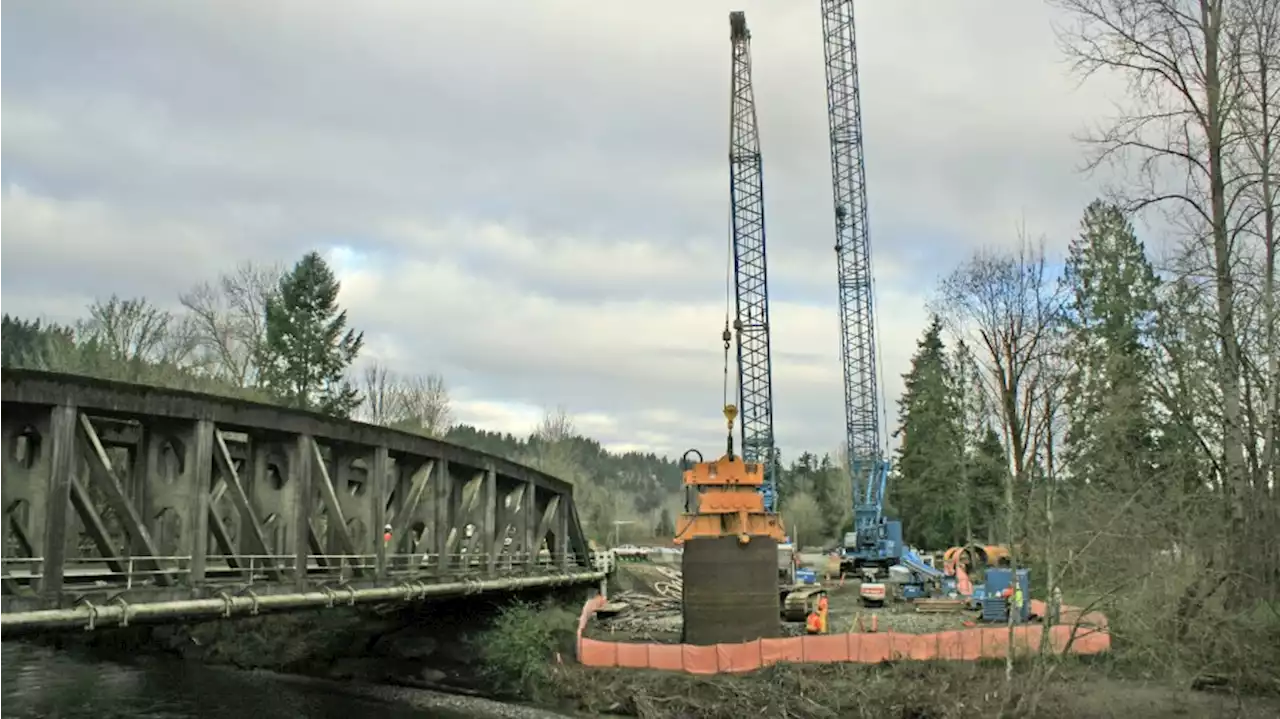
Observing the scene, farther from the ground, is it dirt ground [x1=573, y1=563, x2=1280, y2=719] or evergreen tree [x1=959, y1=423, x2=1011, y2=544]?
evergreen tree [x1=959, y1=423, x2=1011, y2=544]

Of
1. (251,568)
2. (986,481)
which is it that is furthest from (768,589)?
(986,481)

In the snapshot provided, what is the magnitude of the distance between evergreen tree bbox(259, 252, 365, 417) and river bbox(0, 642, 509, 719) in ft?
112

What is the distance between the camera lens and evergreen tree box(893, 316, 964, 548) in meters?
73.8

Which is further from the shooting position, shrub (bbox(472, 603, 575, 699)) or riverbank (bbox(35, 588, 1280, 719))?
shrub (bbox(472, 603, 575, 699))

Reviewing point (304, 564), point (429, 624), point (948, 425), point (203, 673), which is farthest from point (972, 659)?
point (948, 425)

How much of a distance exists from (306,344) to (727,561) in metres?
47.4

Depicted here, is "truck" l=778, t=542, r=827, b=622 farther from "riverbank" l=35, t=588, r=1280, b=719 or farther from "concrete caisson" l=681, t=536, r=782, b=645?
"riverbank" l=35, t=588, r=1280, b=719

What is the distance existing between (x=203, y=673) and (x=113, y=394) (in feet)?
72.0

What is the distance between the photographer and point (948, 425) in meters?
67.4

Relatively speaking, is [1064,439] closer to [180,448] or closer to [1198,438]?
[1198,438]

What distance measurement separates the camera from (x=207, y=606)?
59.1 feet

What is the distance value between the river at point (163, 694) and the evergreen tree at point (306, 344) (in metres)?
34.2

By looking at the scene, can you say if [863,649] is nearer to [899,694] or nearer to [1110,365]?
[899,694]

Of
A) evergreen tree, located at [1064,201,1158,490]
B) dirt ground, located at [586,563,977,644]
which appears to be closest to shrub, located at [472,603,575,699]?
dirt ground, located at [586,563,977,644]
